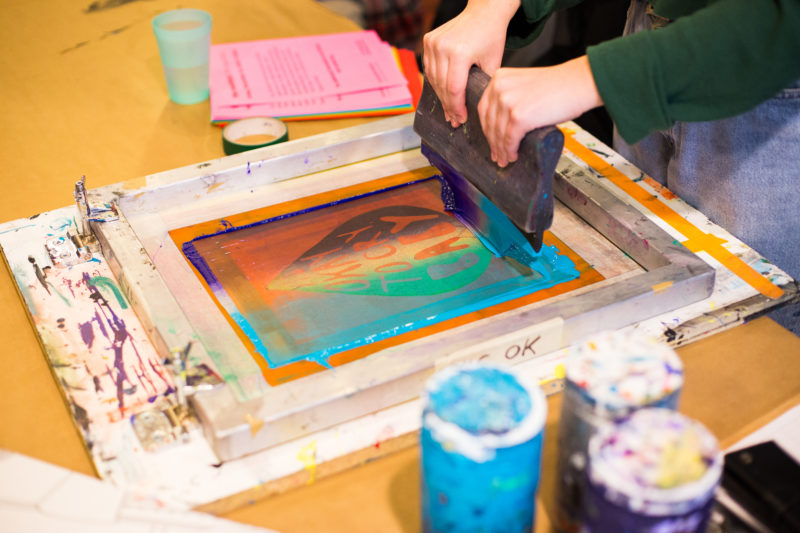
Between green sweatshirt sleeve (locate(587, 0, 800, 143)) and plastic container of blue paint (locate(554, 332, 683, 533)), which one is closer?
plastic container of blue paint (locate(554, 332, 683, 533))

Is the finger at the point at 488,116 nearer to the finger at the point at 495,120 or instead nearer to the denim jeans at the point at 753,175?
the finger at the point at 495,120

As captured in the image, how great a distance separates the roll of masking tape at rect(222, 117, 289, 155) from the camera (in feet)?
4.09

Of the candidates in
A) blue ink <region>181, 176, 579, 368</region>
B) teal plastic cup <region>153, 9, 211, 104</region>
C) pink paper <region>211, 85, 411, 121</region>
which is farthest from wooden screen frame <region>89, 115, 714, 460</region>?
teal plastic cup <region>153, 9, 211, 104</region>

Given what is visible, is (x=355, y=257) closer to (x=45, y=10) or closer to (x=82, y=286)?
(x=82, y=286)

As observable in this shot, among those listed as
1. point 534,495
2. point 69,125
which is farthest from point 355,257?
point 69,125

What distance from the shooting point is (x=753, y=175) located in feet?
3.40

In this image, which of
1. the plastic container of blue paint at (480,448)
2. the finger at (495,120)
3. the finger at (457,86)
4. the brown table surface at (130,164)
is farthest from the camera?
the finger at (457,86)

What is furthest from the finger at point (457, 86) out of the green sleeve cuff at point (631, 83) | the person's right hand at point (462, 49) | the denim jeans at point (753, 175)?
the denim jeans at point (753, 175)

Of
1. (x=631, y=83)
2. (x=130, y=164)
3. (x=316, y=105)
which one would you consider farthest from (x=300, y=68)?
(x=631, y=83)

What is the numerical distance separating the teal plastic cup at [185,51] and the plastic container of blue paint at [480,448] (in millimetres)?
1014

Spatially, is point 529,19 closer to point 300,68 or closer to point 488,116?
point 488,116

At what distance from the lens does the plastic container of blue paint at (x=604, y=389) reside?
1.82 ft

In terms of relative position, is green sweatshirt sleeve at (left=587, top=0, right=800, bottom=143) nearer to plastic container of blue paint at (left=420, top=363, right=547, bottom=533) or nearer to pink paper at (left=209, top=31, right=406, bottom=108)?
plastic container of blue paint at (left=420, top=363, right=547, bottom=533)

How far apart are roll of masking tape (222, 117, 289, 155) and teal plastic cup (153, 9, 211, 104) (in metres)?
0.18
